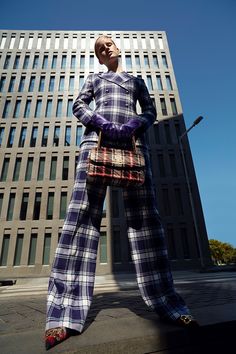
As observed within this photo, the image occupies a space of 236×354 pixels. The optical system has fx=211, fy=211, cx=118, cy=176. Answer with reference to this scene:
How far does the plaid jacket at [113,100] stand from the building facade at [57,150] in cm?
1809

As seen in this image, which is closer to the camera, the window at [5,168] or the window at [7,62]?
the window at [5,168]

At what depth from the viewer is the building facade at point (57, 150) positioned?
62.5 ft

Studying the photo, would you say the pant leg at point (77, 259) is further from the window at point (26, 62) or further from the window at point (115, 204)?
the window at point (26, 62)

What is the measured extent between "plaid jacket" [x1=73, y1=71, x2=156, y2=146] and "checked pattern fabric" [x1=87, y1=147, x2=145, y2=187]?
1.13 feet

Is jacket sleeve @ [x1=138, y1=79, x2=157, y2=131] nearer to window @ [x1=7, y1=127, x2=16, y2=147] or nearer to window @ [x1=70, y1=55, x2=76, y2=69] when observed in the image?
window @ [x1=7, y1=127, x2=16, y2=147]

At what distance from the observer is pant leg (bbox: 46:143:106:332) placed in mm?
1369

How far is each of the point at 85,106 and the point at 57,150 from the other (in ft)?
71.6

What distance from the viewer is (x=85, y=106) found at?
196 centimetres

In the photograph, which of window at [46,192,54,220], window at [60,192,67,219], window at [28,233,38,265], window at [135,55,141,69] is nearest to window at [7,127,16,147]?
window at [46,192,54,220]

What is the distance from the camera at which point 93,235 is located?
5.56ft

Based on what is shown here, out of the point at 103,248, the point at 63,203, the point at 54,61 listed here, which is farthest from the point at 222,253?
the point at 54,61

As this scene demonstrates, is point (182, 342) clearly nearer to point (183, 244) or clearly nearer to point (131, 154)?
point (131, 154)

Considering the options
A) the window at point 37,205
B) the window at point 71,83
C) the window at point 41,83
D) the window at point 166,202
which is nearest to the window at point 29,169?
the window at point 37,205

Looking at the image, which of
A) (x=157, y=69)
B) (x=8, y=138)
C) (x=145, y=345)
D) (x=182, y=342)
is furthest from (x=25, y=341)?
Answer: (x=157, y=69)
